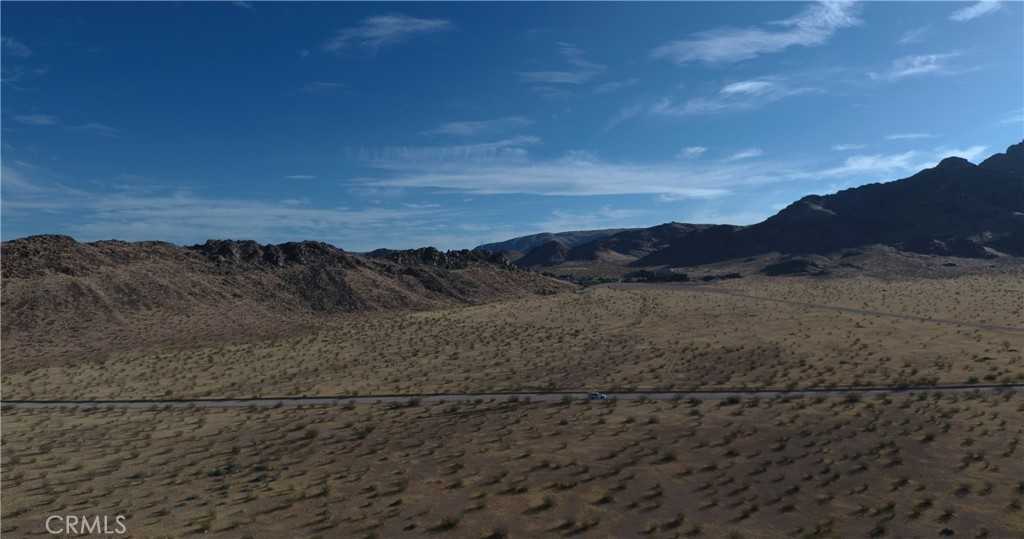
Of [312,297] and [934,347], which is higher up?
[312,297]

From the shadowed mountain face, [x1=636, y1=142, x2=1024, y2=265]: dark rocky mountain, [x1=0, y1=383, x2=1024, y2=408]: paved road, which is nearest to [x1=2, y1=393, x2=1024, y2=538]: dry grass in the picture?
[x1=0, y1=383, x2=1024, y2=408]: paved road

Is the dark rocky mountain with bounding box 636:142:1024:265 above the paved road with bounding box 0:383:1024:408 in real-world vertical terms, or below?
above

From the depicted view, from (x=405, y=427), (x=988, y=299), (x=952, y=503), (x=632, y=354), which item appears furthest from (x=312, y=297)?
(x=988, y=299)

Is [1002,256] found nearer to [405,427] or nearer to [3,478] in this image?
[405,427]

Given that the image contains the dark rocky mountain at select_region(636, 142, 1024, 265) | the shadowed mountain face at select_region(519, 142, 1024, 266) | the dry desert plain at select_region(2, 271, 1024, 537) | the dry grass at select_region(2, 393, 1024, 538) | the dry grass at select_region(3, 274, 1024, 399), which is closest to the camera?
the dry grass at select_region(2, 393, 1024, 538)

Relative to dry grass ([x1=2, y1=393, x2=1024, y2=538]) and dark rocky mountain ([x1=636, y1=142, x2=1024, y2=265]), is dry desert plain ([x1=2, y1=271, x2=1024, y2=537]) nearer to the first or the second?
dry grass ([x1=2, y1=393, x2=1024, y2=538])

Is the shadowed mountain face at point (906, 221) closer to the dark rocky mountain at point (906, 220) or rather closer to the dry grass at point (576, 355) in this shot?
the dark rocky mountain at point (906, 220)
